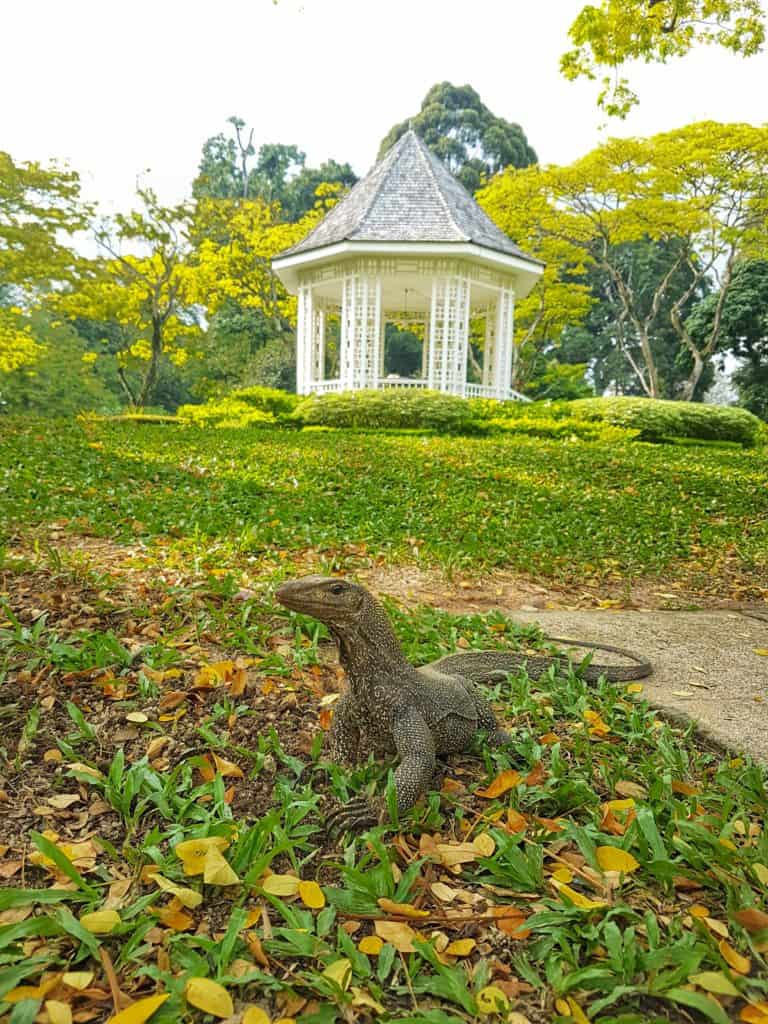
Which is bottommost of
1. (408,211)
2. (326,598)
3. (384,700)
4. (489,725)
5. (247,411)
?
(489,725)

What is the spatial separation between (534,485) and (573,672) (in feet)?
16.5

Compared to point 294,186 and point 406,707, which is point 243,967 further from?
point 294,186

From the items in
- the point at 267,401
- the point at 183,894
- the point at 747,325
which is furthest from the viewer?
the point at 747,325

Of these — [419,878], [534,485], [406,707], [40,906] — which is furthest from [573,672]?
[534,485]

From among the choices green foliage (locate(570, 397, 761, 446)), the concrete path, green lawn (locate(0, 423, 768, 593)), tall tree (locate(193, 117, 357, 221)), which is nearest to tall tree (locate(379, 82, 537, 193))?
tall tree (locate(193, 117, 357, 221))

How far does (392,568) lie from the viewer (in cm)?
519

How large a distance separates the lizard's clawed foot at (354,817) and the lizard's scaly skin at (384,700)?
0.09m

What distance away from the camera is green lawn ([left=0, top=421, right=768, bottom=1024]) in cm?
150

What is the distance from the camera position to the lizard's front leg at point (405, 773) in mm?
2025

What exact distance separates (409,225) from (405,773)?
18214 millimetres

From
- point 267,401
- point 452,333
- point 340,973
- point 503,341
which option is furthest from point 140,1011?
point 503,341

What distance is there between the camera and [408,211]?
18.7 m

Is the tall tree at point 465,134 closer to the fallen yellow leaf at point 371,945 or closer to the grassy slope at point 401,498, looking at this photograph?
the grassy slope at point 401,498

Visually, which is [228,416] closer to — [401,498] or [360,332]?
[360,332]
